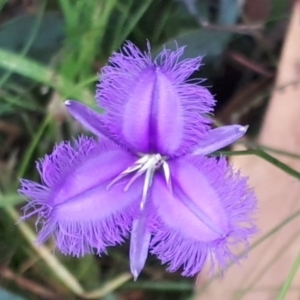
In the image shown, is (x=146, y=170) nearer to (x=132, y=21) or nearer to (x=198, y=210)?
(x=198, y=210)

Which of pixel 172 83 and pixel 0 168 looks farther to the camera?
pixel 0 168

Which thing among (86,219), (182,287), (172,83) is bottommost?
(182,287)

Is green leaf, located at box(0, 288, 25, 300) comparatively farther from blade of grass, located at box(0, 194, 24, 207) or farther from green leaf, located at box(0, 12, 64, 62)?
green leaf, located at box(0, 12, 64, 62)

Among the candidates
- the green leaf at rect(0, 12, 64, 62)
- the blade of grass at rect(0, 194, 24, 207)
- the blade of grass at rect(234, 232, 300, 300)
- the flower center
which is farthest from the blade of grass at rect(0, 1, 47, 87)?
the blade of grass at rect(234, 232, 300, 300)

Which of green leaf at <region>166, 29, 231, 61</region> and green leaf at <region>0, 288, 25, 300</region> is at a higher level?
green leaf at <region>166, 29, 231, 61</region>

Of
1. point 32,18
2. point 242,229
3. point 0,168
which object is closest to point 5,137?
point 0,168

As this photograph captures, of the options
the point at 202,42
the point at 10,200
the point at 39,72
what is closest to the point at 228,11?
the point at 202,42

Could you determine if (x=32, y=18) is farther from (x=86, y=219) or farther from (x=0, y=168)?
(x=86, y=219)
